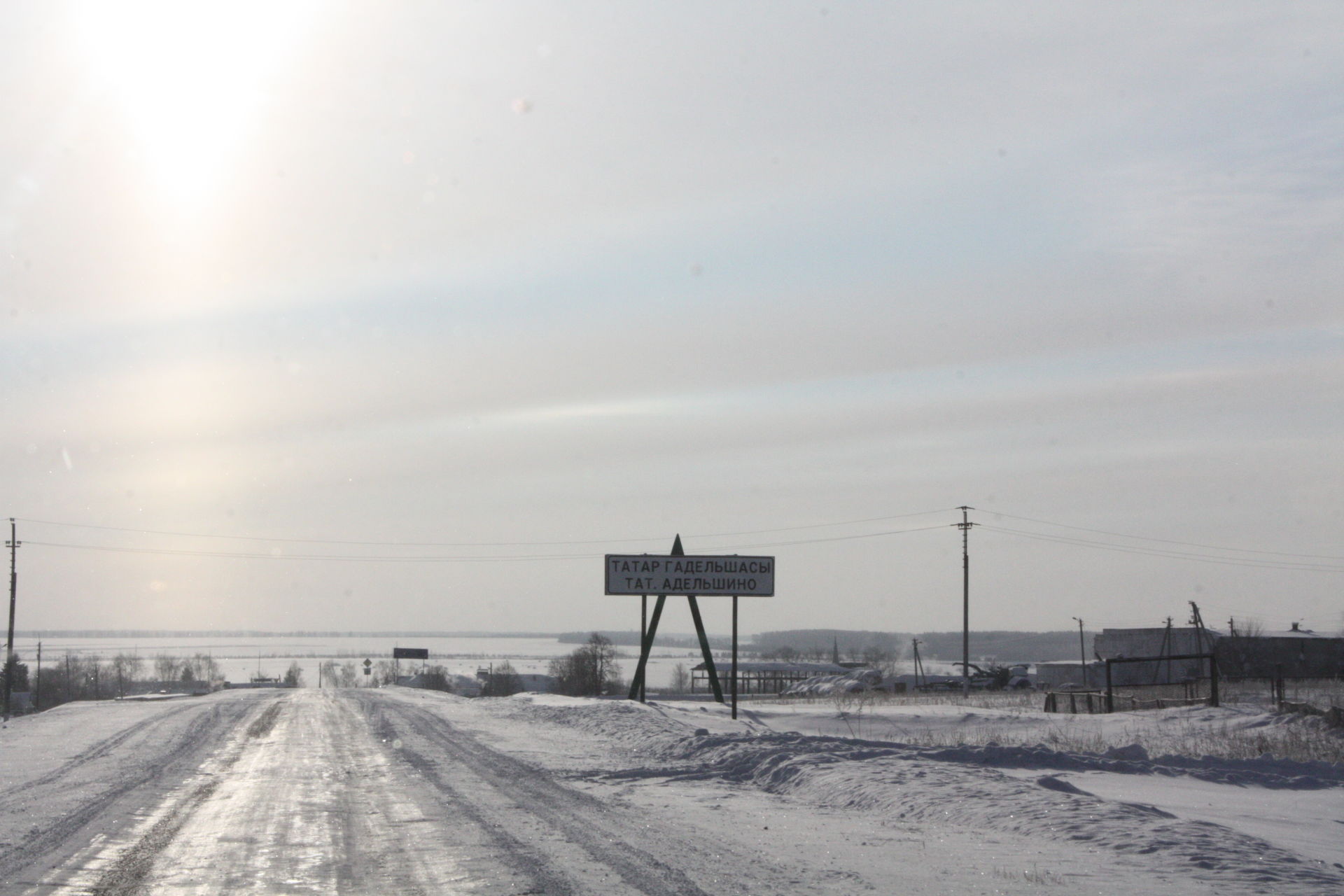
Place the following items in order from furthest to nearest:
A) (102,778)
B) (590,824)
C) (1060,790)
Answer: (102,778), (1060,790), (590,824)

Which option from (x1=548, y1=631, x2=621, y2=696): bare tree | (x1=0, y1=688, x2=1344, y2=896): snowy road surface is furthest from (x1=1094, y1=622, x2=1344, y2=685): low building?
(x1=0, y1=688, x2=1344, y2=896): snowy road surface

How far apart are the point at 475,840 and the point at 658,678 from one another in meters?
149

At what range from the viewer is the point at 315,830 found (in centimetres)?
984

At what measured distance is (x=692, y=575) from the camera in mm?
26219

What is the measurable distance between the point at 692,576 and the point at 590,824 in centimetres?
1606

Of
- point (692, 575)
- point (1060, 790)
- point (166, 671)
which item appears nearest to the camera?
point (1060, 790)

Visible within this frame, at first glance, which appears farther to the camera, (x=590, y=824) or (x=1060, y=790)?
(x=1060, y=790)

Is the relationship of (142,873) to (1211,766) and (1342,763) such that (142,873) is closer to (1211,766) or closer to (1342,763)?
(1211,766)

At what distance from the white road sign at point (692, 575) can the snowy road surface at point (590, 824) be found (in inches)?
330

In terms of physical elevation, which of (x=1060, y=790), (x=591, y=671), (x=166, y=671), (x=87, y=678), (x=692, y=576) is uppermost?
(x=692, y=576)

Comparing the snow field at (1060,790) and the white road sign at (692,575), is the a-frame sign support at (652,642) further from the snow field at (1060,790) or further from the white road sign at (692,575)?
the snow field at (1060,790)

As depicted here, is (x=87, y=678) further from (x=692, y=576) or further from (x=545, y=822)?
(x=545, y=822)

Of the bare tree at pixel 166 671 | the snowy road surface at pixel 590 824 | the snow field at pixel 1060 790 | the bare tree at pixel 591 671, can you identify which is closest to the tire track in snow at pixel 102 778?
the snowy road surface at pixel 590 824

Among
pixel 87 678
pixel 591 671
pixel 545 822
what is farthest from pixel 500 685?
pixel 545 822
